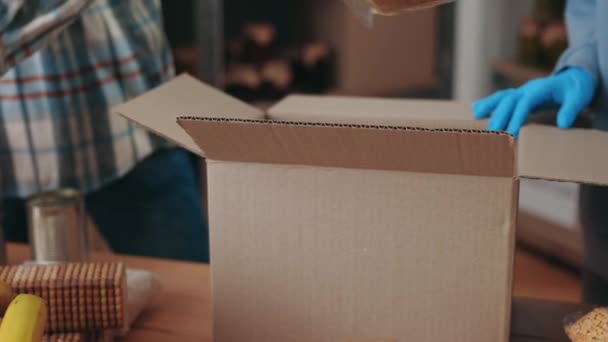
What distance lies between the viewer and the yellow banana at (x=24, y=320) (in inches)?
24.9

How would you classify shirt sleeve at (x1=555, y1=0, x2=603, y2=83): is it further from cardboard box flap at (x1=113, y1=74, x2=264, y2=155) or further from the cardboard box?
cardboard box flap at (x1=113, y1=74, x2=264, y2=155)

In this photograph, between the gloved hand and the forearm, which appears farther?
the forearm

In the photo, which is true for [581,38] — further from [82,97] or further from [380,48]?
[380,48]

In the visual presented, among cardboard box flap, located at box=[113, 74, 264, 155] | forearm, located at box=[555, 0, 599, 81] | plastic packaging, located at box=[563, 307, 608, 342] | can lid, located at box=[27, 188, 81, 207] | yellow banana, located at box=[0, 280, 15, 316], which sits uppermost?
forearm, located at box=[555, 0, 599, 81]

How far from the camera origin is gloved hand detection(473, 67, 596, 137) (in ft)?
2.87

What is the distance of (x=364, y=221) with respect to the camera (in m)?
0.72

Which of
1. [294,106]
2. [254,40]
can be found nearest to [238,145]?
[294,106]

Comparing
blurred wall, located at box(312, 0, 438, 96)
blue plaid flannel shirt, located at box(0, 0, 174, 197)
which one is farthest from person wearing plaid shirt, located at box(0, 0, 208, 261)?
blurred wall, located at box(312, 0, 438, 96)

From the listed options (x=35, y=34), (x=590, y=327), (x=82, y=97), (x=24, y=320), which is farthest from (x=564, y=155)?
(x=82, y=97)

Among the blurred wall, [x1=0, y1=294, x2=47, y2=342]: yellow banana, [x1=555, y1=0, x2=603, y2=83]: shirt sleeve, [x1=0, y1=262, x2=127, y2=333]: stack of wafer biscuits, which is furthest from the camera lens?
the blurred wall

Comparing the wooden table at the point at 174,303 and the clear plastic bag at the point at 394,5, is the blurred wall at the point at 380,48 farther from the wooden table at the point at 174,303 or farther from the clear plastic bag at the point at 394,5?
the clear plastic bag at the point at 394,5

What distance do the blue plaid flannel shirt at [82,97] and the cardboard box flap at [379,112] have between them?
501 millimetres

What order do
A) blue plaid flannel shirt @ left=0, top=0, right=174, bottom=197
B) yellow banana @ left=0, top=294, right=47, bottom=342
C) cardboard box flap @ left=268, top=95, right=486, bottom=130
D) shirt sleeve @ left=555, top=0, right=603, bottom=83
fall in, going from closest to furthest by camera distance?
yellow banana @ left=0, top=294, right=47, bottom=342, cardboard box flap @ left=268, top=95, right=486, bottom=130, shirt sleeve @ left=555, top=0, right=603, bottom=83, blue plaid flannel shirt @ left=0, top=0, right=174, bottom=197

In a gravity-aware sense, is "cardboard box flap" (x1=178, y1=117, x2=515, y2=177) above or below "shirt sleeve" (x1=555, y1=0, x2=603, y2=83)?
below
